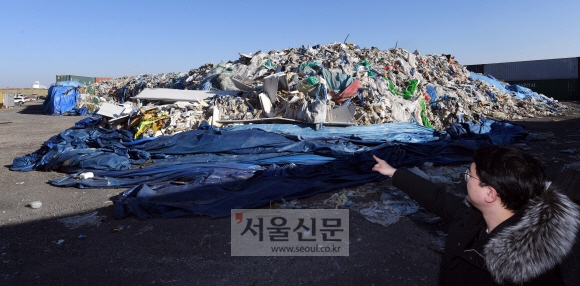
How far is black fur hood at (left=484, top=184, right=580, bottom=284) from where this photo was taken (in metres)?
1.23

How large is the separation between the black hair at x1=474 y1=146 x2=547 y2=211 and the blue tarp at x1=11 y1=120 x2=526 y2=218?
11.0 ft

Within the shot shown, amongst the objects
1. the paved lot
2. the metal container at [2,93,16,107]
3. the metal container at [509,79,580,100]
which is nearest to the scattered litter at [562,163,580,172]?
the paved lot

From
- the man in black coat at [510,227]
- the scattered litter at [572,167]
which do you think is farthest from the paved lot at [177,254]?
the scattered litter at [572,167]

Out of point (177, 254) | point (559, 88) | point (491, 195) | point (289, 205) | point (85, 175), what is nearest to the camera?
point (491, 195)

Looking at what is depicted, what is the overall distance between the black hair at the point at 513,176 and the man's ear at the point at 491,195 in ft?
0.03

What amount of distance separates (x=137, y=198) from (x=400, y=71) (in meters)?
10.8

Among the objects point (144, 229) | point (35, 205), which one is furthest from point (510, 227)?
point (35, 205)

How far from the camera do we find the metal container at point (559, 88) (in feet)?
73.4

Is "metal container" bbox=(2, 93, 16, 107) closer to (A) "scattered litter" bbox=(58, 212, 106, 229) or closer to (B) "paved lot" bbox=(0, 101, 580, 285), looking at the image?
(B) "paved lot" bbox=(0, 101, 580, 285)

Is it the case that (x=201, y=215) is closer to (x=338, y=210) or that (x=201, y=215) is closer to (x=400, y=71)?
(x=338, y=210)

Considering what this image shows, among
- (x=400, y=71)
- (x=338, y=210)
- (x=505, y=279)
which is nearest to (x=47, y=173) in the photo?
(x=338, y=210)

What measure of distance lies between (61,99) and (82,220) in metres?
16.7

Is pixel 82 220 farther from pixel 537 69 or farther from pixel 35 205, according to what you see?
pixel 537 69

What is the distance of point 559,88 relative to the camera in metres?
22.8
